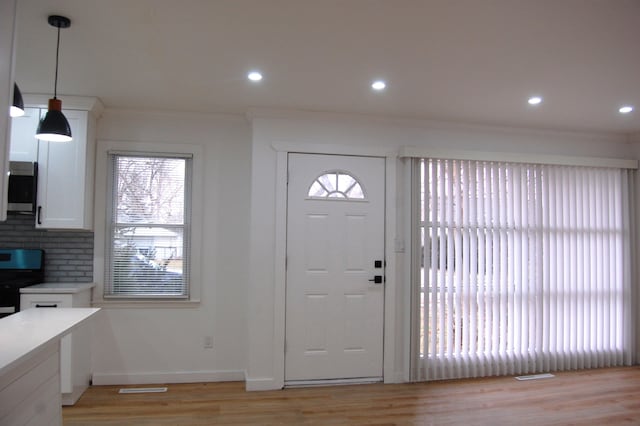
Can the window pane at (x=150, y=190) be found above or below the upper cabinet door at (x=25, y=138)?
below

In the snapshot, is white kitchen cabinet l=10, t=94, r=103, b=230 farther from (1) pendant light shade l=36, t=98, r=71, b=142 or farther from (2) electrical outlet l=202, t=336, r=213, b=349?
(2) electrical outlet l=202, t=336, r=213, b=349

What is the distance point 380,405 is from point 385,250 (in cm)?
138

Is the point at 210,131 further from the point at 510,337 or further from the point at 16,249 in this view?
the point at 510,337

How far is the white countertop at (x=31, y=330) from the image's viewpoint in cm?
153

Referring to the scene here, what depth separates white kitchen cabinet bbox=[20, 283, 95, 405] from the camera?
11.0 ft

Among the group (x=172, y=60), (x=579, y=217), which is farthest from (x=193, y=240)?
(x=579, y=217)

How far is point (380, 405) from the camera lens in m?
3.50

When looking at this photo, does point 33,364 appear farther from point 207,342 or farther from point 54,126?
point 207,342

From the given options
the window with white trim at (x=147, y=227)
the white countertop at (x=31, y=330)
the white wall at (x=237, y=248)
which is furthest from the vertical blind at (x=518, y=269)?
the white countertop at (x=31, y=330)

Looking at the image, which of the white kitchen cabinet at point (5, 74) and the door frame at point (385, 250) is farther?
the door frame at point (385, 250)

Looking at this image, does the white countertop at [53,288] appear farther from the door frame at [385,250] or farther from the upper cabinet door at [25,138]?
the door frame at [385,250]

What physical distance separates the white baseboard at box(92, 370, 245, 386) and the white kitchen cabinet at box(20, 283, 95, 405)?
25 centimetres

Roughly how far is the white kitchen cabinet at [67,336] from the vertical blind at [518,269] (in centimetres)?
297

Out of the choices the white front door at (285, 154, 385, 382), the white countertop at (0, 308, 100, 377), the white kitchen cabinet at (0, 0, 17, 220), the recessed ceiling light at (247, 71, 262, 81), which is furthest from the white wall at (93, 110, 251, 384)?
the white kitchen cabinet at (0, 0, 17, 220)
